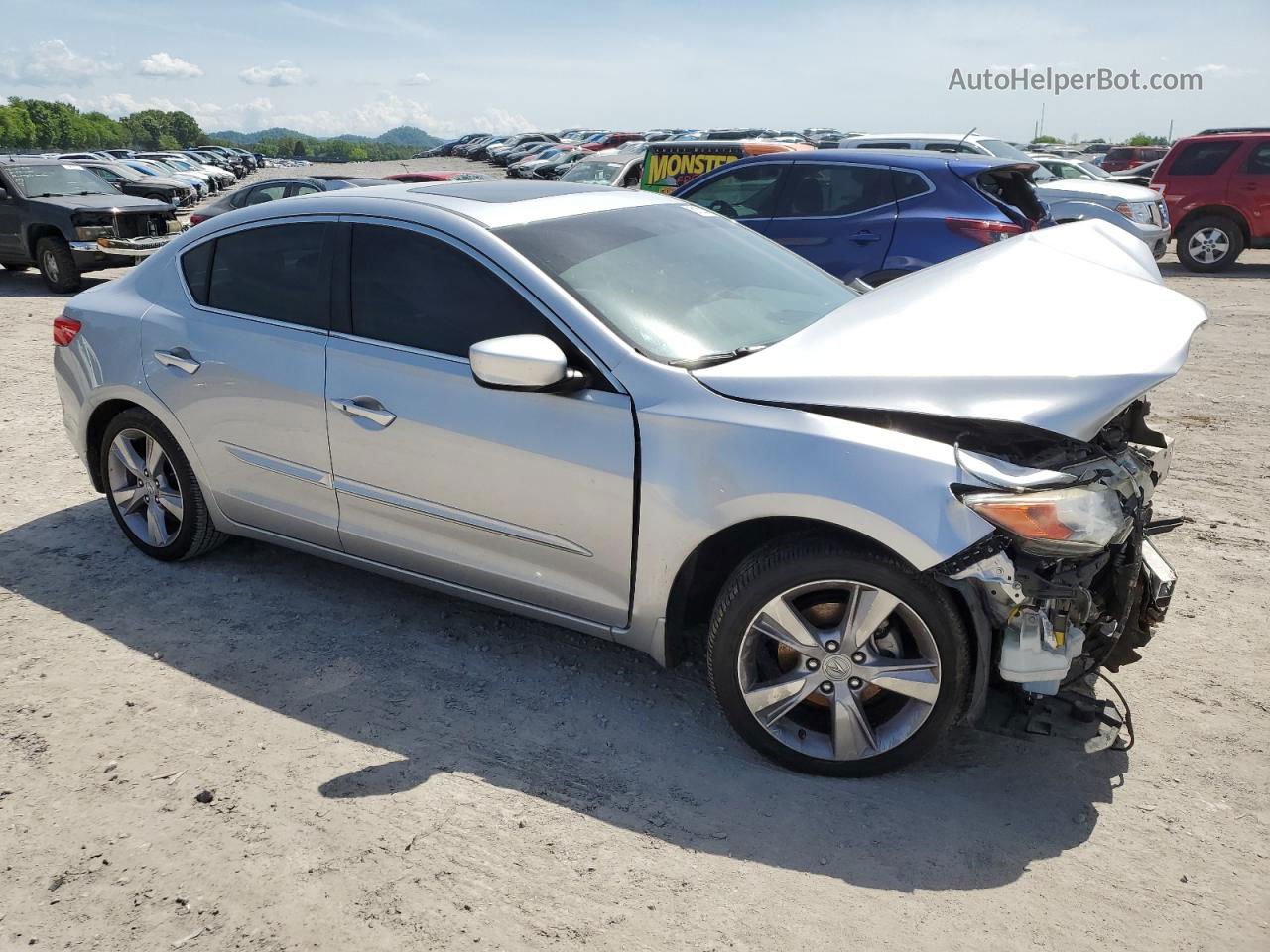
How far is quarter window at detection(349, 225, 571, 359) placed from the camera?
11.3ft

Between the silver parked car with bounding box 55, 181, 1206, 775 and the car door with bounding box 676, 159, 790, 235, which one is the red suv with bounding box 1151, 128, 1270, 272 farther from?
→ the silver parked car with bounding box 55, 181, 1206, 775

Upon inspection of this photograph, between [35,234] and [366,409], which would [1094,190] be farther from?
[35,234]

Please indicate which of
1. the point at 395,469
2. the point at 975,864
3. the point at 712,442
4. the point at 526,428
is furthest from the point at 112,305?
the point at 975,864

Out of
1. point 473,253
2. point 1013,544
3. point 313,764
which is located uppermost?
point 473,253

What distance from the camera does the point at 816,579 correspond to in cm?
292

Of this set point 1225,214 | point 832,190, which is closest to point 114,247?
point 832,190

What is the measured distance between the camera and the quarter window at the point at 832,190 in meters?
8.23

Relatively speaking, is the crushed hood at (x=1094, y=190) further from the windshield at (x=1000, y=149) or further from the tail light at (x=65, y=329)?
the tail light at (x=65, y=329)

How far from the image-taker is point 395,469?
3654 mm

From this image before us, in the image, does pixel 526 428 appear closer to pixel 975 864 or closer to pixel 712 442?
pixel 712 442

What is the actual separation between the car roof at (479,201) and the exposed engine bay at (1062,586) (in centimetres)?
187

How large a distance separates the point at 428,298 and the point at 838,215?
5.52 m

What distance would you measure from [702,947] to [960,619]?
111 centimetres

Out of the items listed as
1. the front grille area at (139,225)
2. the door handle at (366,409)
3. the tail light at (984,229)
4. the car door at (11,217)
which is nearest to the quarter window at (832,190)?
the tail light at (984,229)
